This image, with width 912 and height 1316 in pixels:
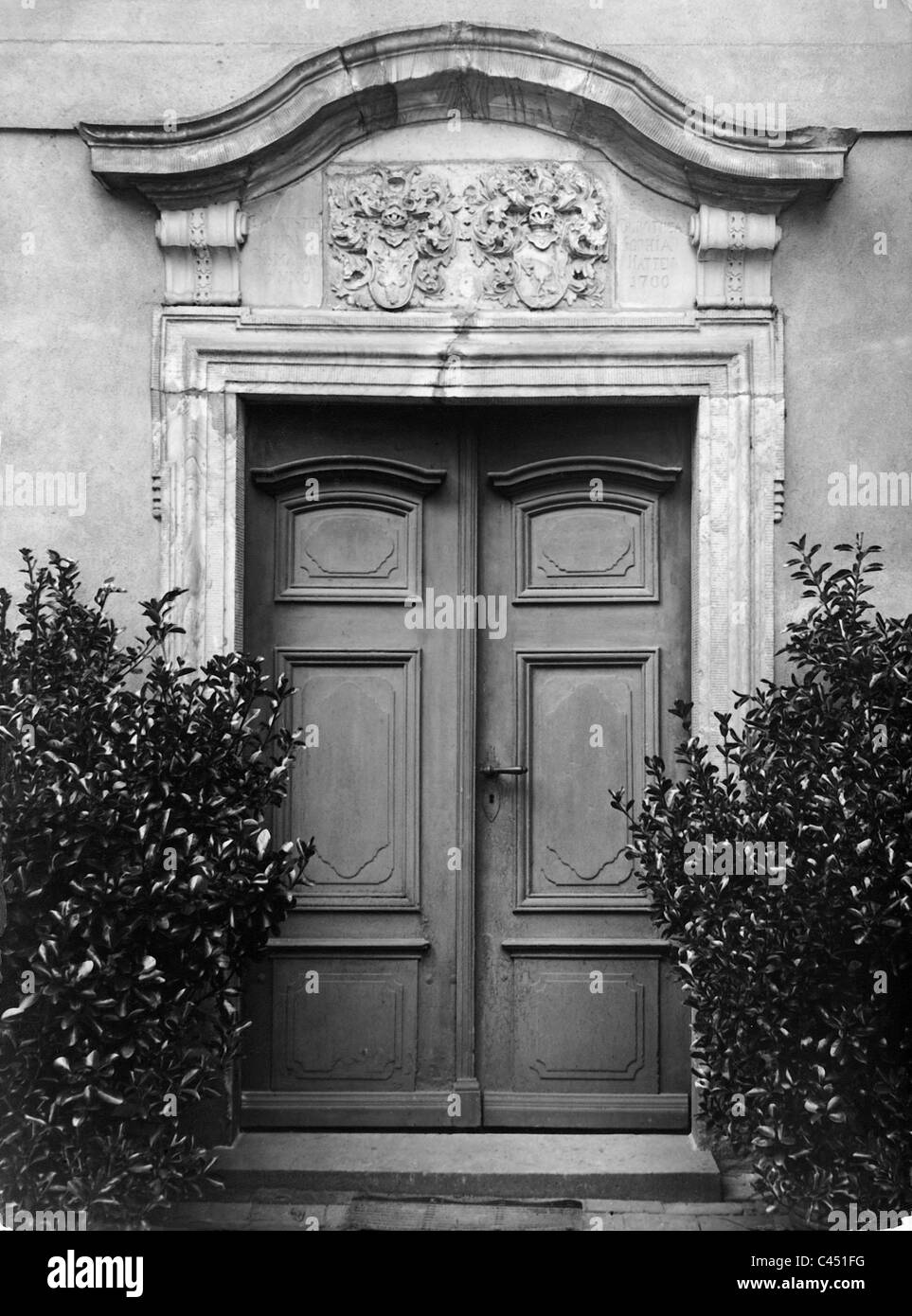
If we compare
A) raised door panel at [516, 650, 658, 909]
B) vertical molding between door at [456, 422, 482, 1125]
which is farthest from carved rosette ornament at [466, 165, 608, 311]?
raised door panel at [516, 650, 658, 909]

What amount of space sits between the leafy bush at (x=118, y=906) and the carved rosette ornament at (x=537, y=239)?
172cm

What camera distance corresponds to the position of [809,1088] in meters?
3.95

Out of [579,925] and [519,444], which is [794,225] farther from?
[579,925]

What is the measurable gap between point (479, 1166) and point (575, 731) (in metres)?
1.55

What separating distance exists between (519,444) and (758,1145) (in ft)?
8.36

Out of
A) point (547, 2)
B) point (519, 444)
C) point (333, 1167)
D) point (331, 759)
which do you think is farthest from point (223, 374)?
point (333, 1167)

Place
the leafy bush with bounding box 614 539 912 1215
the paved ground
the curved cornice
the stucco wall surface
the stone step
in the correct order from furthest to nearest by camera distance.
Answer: the stucco wall surface, the curved cornice, the stone step, the paved ground, the leafy bush with bounding box 614 539 912 1215

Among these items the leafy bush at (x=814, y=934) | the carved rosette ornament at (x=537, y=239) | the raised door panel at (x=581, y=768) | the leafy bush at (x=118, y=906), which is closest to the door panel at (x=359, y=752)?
the raised door panel at (x=581, y=768)

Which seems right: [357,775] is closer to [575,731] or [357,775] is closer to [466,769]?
[466,769]

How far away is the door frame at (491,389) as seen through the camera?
4828mm

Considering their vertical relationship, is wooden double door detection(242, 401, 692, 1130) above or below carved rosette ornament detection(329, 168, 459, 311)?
below

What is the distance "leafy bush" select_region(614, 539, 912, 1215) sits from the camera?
12.8ft

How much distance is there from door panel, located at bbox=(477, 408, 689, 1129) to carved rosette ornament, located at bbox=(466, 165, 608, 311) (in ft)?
1.41

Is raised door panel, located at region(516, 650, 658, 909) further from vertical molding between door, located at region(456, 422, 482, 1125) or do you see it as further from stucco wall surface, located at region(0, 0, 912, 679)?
stucco wall surface, located at region(0, 0, 912, 679)
